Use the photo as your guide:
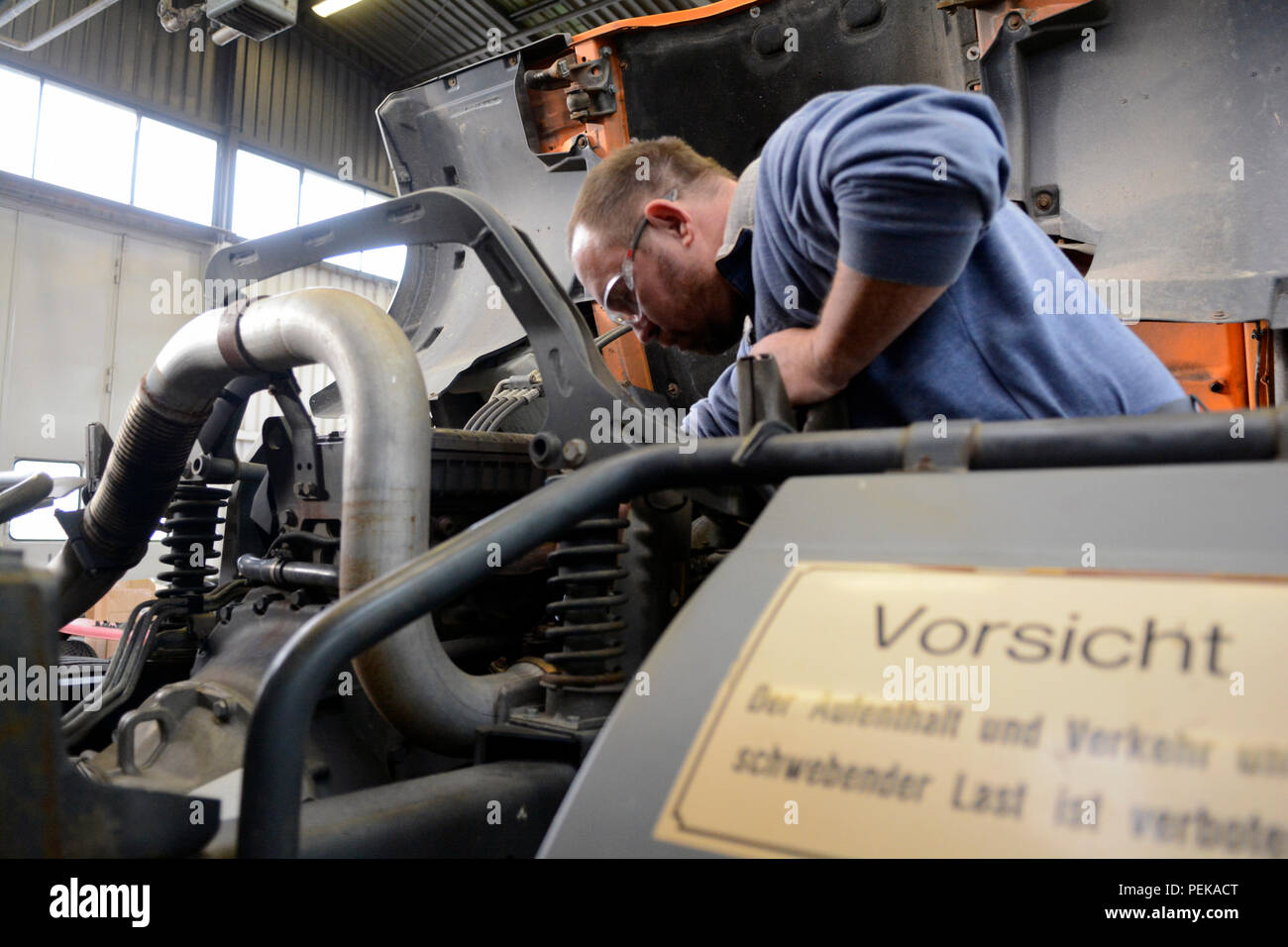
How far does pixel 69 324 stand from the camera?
7.67 meters

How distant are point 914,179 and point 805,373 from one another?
259 mm

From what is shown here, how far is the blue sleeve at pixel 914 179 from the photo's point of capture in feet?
3.05

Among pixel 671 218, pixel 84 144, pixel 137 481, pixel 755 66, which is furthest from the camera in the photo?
pixel 84 144

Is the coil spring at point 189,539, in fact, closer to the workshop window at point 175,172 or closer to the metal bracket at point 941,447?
the metal bracket at point 941,447

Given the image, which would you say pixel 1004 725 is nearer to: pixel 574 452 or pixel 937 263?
pixel 937 263

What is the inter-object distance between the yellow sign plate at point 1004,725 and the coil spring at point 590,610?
1.94 ft

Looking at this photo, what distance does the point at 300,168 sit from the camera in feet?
31.6

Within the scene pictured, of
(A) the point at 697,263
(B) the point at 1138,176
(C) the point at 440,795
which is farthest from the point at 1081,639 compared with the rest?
(B) the point at 1138,176

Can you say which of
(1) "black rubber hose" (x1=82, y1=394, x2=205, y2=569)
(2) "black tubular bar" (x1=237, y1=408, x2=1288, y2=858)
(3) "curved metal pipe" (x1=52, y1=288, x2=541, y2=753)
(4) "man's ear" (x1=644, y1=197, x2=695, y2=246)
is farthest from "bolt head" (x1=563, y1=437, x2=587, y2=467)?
(1) "black rubber hose" (x1=82, y1=394, x2=205, y2=569)

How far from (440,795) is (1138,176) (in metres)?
1.95

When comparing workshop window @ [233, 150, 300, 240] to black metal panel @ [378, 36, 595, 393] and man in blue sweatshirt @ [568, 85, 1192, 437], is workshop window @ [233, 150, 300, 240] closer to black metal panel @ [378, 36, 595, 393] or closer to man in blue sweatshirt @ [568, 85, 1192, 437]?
black metal panel @ [378, 36, 595, 393]

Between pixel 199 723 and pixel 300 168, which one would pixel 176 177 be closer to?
pixel 300 168

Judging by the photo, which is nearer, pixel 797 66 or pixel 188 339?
pixel 188 339

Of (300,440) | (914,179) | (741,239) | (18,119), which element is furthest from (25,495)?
(18,119)
